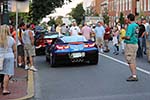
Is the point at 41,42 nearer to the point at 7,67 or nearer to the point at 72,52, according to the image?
the point at 72,52

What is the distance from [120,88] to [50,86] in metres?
2.11

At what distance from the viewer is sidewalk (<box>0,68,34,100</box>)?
33.3ft

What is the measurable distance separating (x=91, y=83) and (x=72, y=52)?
4.77 metres

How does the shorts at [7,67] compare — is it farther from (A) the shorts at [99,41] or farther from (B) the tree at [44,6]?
(B) the tree at [44,6]

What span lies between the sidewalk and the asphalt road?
214 millimetres

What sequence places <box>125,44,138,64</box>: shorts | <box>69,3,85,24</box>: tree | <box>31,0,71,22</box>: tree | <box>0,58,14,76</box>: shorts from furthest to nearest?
<box>69,3,85,24</box>: tree → <box>31,0,71,22</box>: tree → <box>125,44,138,64</box>: shorts → <box>0,58,14,76</box>: shorts

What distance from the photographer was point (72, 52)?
17047mm

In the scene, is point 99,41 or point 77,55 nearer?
point 77,55

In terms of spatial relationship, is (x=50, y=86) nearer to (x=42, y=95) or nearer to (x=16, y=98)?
(x=42, y=95)

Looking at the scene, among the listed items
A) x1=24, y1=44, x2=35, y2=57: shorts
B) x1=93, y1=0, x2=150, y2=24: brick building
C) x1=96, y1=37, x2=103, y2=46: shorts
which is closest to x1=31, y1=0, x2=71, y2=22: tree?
x1=96, y1=37, x2=103, y2=46: shorts

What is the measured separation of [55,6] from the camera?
4841 centimetres

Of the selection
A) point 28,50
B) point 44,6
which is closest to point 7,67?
point 28,50

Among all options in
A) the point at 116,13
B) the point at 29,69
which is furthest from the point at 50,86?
the point at 116,13

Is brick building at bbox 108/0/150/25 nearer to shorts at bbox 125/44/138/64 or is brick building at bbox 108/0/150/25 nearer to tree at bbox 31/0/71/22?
tree at bbox 31/0/71/22
